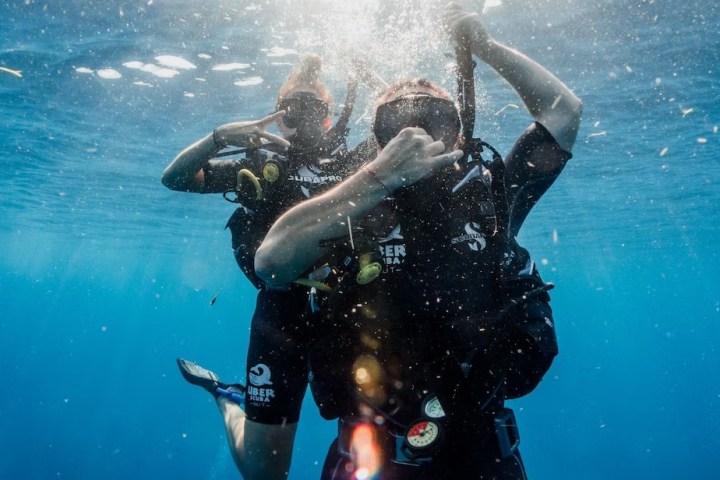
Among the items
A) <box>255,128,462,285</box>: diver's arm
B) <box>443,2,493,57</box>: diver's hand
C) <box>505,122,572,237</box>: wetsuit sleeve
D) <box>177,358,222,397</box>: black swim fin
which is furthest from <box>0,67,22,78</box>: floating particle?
<box>505,122,572,237</box>: wetsuit sleeve

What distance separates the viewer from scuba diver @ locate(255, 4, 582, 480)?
6.73ft

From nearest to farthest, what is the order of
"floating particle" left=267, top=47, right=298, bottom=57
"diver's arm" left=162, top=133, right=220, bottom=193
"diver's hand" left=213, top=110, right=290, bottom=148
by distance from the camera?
1. "diver's hand" left=213, top=110, right=290, bottom=148
2. "diver's arm" left=162, top=133, right=220, bottom=193
3. "floating particle" left=267, top=47, right=298, bottom=57

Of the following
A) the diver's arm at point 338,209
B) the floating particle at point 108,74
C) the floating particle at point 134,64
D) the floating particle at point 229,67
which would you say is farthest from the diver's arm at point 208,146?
the floating particle at point 108,74

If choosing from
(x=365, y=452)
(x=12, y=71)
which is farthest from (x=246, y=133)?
(x=12, y=71)

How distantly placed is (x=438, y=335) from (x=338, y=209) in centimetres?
85

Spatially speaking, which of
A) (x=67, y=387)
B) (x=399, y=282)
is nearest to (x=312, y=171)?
(x=399, y=282)

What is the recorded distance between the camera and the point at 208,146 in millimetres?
4266

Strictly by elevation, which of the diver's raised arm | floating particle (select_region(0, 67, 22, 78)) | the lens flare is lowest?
floating particle (select_region(0, 67, 22, 78))

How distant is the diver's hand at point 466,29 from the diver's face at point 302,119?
2.07 metres

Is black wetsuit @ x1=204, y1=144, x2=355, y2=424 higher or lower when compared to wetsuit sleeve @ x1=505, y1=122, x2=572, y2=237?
lower

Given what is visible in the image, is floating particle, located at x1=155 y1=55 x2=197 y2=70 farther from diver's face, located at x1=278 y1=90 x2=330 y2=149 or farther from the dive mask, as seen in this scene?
the dive mask

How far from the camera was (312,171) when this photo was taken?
4.36 m

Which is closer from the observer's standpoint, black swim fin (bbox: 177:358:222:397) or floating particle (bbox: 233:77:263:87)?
→ black swim fin (bbox: 177:358:222:397)

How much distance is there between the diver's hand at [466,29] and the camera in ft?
9.18
